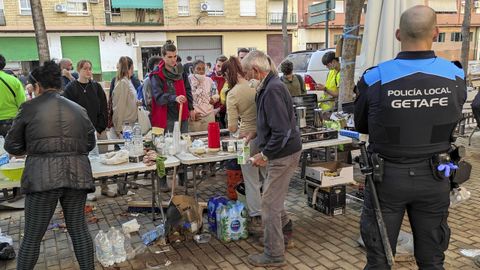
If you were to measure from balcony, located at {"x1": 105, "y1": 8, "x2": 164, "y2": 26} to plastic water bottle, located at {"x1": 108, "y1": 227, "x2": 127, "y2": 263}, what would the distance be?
75.2 feet

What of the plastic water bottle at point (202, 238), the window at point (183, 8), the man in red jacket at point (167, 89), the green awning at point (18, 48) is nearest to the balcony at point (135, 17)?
the window at point (183, 8)

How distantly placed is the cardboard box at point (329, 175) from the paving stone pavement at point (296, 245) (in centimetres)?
42

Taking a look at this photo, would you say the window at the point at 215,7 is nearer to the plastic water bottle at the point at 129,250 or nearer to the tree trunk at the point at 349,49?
the tree trunk at the point at 349,49

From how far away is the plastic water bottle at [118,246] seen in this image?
3.44 m

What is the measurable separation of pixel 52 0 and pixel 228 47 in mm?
10842

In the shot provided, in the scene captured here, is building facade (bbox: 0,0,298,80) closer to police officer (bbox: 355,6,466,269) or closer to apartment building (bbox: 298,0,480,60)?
apartment building (bbox: 298,0,480,60)

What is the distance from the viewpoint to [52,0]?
22562mm

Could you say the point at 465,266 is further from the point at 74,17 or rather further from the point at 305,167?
the point at 74,17

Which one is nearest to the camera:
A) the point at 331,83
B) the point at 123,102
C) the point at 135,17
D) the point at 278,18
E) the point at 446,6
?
the point at 123,102

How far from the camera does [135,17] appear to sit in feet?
81.8

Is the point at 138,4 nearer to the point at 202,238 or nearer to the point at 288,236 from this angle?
the point at 202,238

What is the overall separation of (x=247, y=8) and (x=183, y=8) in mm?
4392

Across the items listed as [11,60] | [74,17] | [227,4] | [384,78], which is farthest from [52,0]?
[384,78]

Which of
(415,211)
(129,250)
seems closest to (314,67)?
(129,250)
